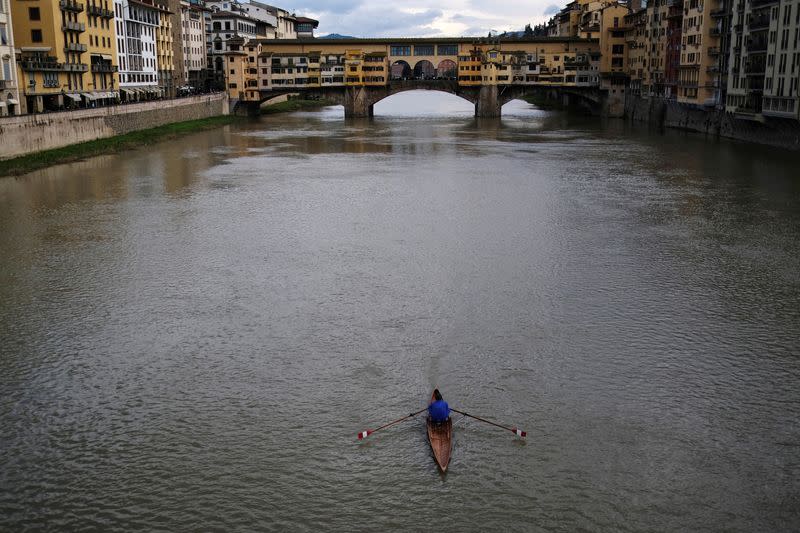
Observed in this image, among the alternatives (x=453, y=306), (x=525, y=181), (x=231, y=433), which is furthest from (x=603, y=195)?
(x=231, y=433)

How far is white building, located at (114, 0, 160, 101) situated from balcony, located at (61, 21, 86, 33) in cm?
830

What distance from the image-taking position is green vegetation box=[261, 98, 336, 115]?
279 feet

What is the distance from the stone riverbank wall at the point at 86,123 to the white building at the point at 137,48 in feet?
14.2

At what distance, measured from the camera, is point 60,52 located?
162 feet

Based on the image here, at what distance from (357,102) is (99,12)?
26.5m

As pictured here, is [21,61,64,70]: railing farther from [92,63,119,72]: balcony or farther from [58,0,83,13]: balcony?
[92,63,119,72]: balcony

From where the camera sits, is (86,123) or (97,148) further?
(86,123)

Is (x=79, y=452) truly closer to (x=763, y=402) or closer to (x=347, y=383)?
(x=347, y=383)

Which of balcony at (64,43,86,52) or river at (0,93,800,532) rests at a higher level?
balcony at (64,43,86,52)

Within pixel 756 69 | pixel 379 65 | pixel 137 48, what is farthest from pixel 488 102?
pixel 756 69

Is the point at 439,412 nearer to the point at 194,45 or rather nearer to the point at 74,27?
the point at 74,27

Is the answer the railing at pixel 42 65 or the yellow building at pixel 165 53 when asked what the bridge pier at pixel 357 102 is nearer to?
the yellow building at pixel 165 53

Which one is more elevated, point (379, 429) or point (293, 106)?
point (293, 106)

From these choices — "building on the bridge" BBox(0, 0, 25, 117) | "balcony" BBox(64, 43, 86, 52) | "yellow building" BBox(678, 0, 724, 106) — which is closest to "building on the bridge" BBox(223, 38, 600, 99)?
"yellow building" BBox(678, 0, 724, 106)
